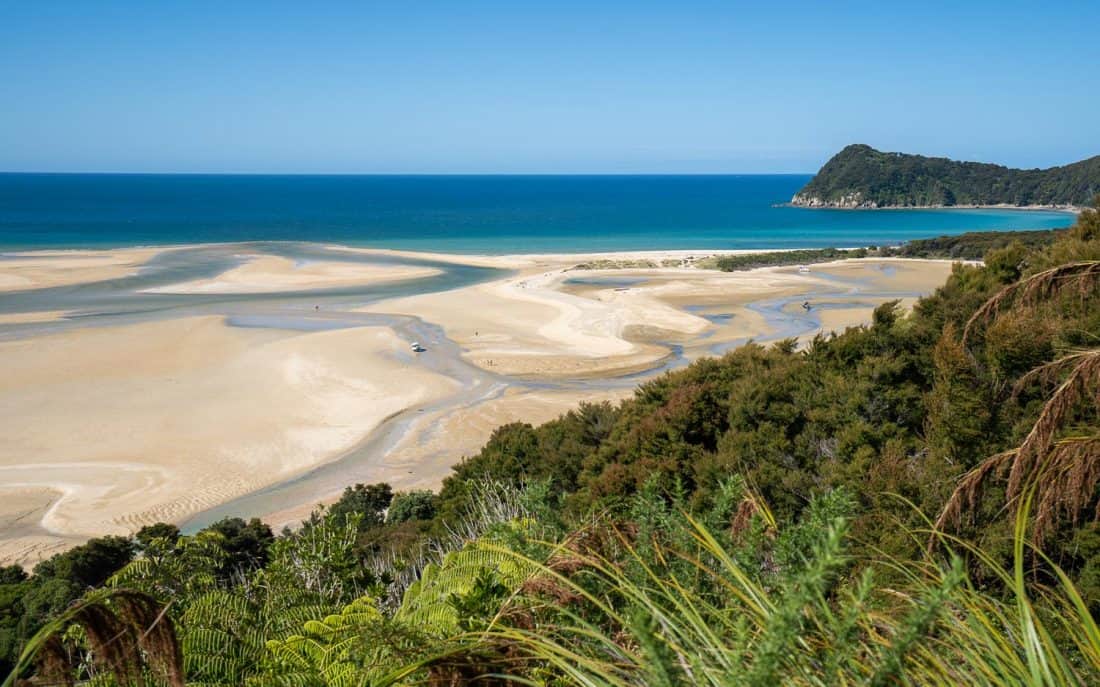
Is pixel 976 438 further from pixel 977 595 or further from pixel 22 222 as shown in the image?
pixel 22 222

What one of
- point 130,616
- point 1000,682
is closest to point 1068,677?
point 1000,682

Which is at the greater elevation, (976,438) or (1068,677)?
(1068,677)

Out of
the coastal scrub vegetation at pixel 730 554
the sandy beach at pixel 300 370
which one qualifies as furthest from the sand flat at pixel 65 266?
the coastal scrub vegetation at pixel 730 554

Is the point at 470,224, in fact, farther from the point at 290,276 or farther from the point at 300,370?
the point at 300,370

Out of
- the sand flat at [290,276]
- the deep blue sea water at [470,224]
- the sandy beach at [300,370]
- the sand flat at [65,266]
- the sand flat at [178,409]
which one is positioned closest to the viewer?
the sand flat at [178,409]

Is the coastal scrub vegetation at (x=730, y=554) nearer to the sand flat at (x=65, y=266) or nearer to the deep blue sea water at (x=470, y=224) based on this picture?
the sand flat at (x=65, y=266)

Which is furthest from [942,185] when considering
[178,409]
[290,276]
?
[178,409]
